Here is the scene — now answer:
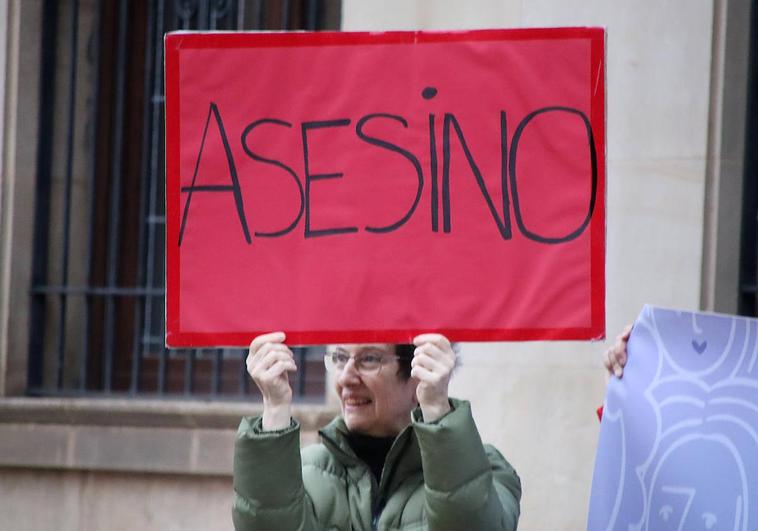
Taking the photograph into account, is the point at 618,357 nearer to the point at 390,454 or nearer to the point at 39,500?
the point at 390,454

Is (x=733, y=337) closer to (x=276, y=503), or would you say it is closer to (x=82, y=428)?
(x=276, y=503)

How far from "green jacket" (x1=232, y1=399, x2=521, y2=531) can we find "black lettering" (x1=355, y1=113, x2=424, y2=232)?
1.59 feet

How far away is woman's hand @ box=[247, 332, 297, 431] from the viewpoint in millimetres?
3812

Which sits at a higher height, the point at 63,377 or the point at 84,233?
the point at 84,233

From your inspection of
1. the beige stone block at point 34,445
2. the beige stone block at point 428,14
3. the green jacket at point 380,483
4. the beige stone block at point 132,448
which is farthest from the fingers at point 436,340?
the beige stone block at point 34,445

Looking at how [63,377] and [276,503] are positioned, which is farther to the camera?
[63,377]

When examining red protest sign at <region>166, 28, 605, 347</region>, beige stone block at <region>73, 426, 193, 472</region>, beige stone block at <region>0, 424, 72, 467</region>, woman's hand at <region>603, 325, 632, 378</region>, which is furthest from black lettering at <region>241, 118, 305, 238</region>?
beige stone block at <region>0, 424, 72, 467</region>

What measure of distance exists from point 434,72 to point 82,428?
426 centimetres

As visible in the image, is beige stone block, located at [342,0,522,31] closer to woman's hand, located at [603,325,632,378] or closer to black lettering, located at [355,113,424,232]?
black lettering, located at [355,113,424,232]

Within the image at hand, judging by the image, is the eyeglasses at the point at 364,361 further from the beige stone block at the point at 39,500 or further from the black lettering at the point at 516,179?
the beige stone block at the point at 39,500

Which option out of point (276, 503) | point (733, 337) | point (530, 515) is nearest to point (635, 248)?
point (530, 515)

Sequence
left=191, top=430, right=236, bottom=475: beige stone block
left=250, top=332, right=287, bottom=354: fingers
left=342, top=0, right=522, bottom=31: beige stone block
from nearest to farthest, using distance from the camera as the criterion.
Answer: left=250, top=332, right=287, bottom=354: fingers
left=342, top=0, right=522, bottom=31: beige stone block
left=191, top=430, right=236, bottom=475: beige stone block

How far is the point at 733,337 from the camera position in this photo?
3.93 meters

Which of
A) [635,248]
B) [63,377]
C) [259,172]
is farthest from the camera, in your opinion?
[63,377]
